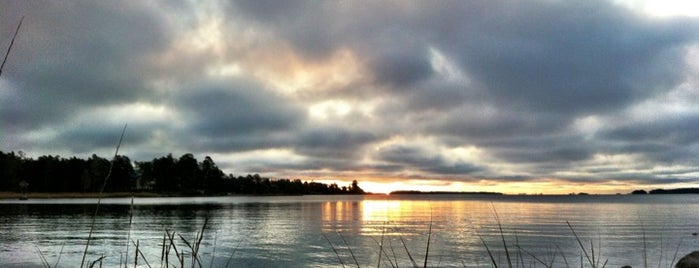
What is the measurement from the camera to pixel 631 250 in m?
34.9

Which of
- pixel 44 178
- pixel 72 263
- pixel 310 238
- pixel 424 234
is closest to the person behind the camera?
pixel 72 263

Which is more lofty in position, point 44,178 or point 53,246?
point 44,178

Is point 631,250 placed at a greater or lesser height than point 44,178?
lesser

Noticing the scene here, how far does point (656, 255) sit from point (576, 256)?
474 cm

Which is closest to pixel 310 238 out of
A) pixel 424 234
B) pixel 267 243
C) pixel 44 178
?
pixel 267 243

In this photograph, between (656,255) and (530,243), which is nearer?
(656,255)

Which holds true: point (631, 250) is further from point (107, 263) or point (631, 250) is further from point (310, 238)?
point (107, 263)

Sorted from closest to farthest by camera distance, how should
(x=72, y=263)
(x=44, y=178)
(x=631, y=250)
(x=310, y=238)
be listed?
(x=72, y=263) → (x=631, y=250) → (x=310, y=238) → (x=44, y=178)

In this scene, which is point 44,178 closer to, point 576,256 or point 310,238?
point 310,238

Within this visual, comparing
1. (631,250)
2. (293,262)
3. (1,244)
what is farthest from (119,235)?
(631,250)

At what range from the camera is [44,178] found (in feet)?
559

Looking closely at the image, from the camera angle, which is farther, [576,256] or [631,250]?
[631,250]

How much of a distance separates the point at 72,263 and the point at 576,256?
29.6 meters

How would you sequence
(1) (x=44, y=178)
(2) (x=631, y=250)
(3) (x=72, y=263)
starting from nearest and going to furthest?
(3) (x=72, y=263) → (2) (x=631, y=250) → (1) (x=44, y=178)
